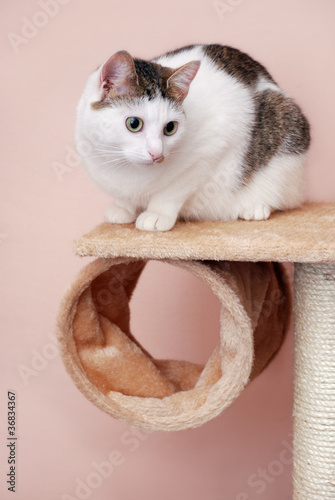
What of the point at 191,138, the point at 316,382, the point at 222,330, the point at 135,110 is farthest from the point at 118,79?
the point at 316,382

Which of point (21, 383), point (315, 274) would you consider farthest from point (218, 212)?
point (21, 383)

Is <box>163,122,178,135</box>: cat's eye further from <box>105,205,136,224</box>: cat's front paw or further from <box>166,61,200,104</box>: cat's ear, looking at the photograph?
<box>105,205,136,224</box>: cat's front paw

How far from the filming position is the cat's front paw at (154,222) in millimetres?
1156

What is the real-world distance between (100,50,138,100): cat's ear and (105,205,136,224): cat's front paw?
0.28 metres

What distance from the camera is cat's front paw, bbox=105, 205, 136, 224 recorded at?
1.29 meters

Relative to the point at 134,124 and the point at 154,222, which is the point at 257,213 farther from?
the point at 134,124

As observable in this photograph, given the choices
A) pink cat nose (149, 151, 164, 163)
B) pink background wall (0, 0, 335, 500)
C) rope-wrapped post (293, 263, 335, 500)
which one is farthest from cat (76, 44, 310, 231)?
pink background wall (0, 0, 335, 500)

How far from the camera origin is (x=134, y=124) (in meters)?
1.06

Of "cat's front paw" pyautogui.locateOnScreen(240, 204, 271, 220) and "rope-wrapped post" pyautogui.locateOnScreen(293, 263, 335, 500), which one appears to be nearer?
"rope-wrapped post" pyautogui.locateOnScreen(293, 263, 335, 500)

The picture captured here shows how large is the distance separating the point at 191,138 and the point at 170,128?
10 cm

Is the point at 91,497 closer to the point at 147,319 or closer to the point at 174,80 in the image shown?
the point at 147,319

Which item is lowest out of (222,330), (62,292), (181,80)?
(62,292)

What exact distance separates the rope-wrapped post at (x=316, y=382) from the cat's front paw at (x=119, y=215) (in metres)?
0.39

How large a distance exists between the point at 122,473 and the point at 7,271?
73cm
